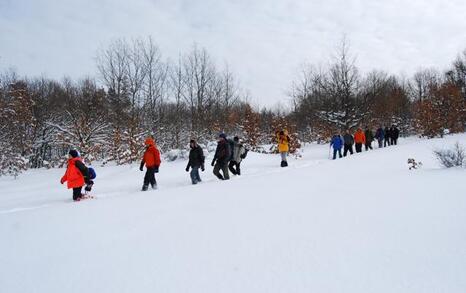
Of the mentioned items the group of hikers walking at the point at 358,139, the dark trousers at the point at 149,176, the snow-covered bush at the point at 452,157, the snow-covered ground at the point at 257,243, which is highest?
the group of hikers walking at the point at 358,139

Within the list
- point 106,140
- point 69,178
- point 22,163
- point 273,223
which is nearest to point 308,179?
point 273,223

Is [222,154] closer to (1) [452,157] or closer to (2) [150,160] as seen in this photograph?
(2) [150,160]

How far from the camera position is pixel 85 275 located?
11.9ft

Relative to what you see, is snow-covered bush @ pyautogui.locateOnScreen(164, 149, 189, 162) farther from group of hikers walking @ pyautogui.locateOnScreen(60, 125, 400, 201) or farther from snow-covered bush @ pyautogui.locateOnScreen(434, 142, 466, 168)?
snow-covered bush @ pyautogui.locateOnScreen(434, 142, 466, 168)

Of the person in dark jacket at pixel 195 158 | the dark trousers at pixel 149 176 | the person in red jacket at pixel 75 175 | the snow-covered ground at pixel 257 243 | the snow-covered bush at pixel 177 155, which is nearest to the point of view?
the snow-covered ground at pixel 257 243

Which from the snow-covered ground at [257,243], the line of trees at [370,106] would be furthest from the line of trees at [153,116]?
the snow-covered ground at [257,243]

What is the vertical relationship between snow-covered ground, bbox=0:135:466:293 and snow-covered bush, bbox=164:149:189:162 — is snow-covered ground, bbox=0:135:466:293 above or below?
below

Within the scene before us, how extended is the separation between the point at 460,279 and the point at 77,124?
80.3 feet

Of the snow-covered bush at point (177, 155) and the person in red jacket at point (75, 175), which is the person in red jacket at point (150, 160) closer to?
the person in red jacket at point (75, 175)

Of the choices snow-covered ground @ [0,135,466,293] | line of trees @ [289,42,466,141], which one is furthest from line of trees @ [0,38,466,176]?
snow-covered ground @ [0,135,466,293]

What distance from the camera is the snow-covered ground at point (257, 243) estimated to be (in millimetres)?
3166

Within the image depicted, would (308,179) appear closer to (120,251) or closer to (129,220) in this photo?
(129,220)

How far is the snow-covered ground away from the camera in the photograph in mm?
3166

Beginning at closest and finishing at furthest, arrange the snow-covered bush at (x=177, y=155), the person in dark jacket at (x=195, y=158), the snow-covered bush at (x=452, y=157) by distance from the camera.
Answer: the snow-covered bush at (x=452, y=157)
the person in dark jacket at (x=195, y=158)
the snow-covered bush at (x=177, y=155)
